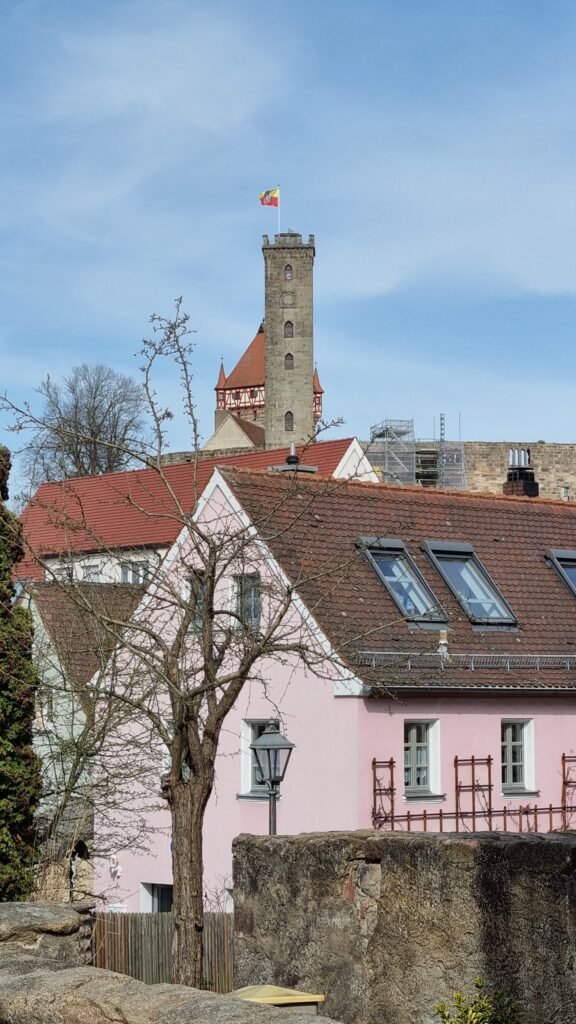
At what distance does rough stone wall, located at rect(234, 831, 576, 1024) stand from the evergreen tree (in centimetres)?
701

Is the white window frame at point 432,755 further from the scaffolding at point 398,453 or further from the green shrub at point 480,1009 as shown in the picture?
the scaffolding at point 398,453

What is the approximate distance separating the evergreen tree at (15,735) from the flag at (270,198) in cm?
7820

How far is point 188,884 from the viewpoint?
995cm

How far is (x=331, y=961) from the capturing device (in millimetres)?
7531

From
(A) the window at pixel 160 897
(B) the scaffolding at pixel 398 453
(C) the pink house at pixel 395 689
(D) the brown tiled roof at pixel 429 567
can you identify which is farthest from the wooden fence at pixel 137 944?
(B) the scaffolding at pixel 398 453

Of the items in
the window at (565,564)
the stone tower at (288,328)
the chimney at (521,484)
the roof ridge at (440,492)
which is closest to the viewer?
the roof ridge at (440,492)

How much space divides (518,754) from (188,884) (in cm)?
1194

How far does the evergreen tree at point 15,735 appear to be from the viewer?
14688mm

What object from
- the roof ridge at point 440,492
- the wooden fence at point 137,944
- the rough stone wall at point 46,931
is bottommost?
the wooden fence at point 137,944

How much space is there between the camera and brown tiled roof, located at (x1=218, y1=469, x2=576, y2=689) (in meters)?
20.0

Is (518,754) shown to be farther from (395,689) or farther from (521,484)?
(521,484)

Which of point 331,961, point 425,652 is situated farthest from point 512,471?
point 331,961

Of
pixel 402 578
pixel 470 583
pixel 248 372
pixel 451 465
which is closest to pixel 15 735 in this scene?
pixel 402 578

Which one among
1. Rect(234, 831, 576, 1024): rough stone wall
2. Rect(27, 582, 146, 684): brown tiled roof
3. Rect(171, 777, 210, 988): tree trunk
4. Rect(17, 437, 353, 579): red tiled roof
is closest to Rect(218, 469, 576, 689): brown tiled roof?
Rect(27, 582, 146, 684): brown tiled roof
